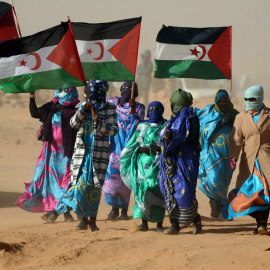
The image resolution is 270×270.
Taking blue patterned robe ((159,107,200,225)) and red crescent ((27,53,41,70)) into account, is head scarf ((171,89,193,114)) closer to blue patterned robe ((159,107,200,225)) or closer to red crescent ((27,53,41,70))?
blue patterned robe ((159,107,200,225))

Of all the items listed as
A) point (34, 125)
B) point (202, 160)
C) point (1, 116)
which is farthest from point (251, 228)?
point (1, 116)

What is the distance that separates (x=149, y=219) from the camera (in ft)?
31.5

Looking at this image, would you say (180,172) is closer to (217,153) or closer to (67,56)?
(67,56)

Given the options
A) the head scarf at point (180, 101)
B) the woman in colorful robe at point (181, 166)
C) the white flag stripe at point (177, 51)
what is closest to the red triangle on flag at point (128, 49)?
the white flag stripe at point (177, 51)

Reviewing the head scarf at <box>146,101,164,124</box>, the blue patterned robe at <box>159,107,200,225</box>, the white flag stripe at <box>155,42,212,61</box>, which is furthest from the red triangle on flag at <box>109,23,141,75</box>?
the blue patterned robe at <box>159,107,200,225</box>

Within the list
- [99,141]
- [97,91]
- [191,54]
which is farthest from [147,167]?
[191,54]

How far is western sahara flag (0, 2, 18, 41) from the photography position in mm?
11205

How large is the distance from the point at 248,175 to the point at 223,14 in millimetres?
62328

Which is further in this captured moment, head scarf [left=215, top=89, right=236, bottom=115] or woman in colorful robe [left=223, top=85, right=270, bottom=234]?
head scarf [left=215, top=89, right=236, bottom=115]

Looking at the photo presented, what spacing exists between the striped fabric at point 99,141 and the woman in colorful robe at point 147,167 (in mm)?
379

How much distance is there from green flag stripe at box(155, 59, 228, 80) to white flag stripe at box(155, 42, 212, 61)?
56 millimetres

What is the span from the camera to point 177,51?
11.3 meters

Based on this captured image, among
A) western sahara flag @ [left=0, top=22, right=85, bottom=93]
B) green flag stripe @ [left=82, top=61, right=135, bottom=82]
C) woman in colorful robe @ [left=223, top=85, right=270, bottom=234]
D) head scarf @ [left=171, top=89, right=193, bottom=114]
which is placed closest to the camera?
woman in colorful robe @ [left=223, top=85, right=270, bottom=234]

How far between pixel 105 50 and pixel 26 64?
4.74ft
